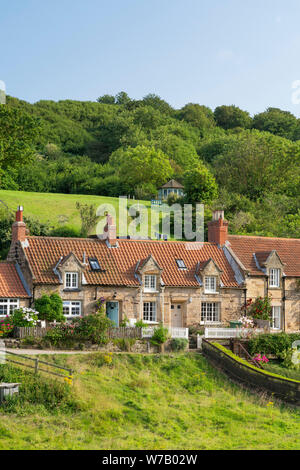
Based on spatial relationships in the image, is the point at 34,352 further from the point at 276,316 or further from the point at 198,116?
the point at 198,116

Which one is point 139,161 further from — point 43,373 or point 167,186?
point 43,373

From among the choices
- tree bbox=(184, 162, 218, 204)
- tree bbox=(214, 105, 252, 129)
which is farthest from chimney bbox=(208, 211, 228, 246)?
tree bbox=(214, 105, 252, 129)

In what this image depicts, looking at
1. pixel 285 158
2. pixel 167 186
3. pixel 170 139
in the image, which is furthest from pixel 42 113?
pixel 285 158

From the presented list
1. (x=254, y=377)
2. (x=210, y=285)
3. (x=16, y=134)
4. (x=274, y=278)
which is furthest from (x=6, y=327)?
(x=16, y=134)

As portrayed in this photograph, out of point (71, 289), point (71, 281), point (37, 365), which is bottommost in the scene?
point (37, 365)

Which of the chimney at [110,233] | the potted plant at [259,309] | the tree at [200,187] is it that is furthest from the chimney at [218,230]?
the tree at [200,187]

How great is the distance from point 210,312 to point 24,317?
13.5m

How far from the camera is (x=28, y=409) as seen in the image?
2689 centimetres

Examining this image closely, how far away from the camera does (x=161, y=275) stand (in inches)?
1670

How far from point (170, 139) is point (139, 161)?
22.8 meters

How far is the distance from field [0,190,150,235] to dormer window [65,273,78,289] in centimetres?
2787

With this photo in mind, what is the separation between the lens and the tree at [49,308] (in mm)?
37625

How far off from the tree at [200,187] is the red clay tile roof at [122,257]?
3348 cm

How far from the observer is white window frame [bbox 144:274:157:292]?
137 ft
